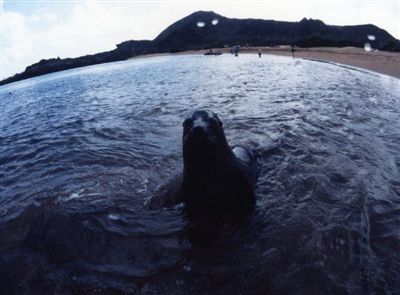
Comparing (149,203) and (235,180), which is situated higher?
(235,180)

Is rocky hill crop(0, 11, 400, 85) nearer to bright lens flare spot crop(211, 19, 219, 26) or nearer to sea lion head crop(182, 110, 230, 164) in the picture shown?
bright lens flare spot crop(211, 19, 219, 26)

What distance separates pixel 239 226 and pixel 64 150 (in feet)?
28.8

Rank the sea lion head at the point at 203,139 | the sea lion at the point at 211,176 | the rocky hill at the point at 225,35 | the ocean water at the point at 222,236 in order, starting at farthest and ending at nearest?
the rocky hill at the point at 225,35, the sea lion at the point at 211,176, the sea lion head at the point at 203,139, the ocean water at the point at 222,236

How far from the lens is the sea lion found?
4969 millimetres

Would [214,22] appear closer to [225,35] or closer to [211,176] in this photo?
[225,35]

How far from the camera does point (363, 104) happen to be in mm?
15391

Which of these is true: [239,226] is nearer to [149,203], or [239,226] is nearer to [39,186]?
[149,203]

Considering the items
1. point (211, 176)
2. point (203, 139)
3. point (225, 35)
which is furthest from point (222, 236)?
point (225, 35)

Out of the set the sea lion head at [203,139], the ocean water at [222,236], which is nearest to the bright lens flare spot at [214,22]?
the ocean water at [222,236]

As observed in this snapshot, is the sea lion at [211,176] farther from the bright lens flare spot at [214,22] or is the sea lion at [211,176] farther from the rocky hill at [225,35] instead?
the bright lens flare spot at [214,22]

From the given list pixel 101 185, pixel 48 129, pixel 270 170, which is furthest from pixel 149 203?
pixel 48 129

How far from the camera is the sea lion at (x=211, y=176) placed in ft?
16.3

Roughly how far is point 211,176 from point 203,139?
0.68 meters

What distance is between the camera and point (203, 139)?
4852 mm
